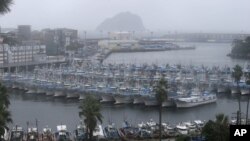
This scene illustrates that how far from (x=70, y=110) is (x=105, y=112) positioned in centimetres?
124

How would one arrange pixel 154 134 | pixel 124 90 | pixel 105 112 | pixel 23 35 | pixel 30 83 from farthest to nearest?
pixel 23 35 < pixel 30 83 < pixel 124 90 < pixel 105 112 < pixel 154 134

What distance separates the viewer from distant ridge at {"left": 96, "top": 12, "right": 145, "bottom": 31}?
128 m

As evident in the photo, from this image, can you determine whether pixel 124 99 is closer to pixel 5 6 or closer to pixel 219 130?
pixel 219 130

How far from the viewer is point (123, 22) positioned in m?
129

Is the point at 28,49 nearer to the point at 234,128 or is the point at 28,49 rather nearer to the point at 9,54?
the point at 9,54

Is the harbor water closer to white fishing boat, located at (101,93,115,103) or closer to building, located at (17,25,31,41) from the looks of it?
white fishing boat, located at (101,93,115,103)

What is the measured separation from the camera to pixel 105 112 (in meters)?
13.2

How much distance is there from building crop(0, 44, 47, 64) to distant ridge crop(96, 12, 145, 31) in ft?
327

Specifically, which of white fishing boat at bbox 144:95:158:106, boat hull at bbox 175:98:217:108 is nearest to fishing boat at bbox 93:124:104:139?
white fishing boat at bbox 144:95:158:106

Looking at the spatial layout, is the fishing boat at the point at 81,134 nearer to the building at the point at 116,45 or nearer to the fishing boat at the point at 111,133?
the fishing boat at the point at 111,133

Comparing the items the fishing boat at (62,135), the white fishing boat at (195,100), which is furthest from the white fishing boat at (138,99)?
the fishing boat at (62,135)

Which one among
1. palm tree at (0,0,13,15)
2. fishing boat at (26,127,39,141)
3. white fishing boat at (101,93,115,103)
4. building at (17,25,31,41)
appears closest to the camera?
palm tree at (0,0,13,15)

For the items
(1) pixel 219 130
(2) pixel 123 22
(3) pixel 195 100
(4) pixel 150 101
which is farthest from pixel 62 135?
(2) pixel 123 22

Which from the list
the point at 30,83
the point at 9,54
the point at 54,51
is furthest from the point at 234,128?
the point at 54,51
